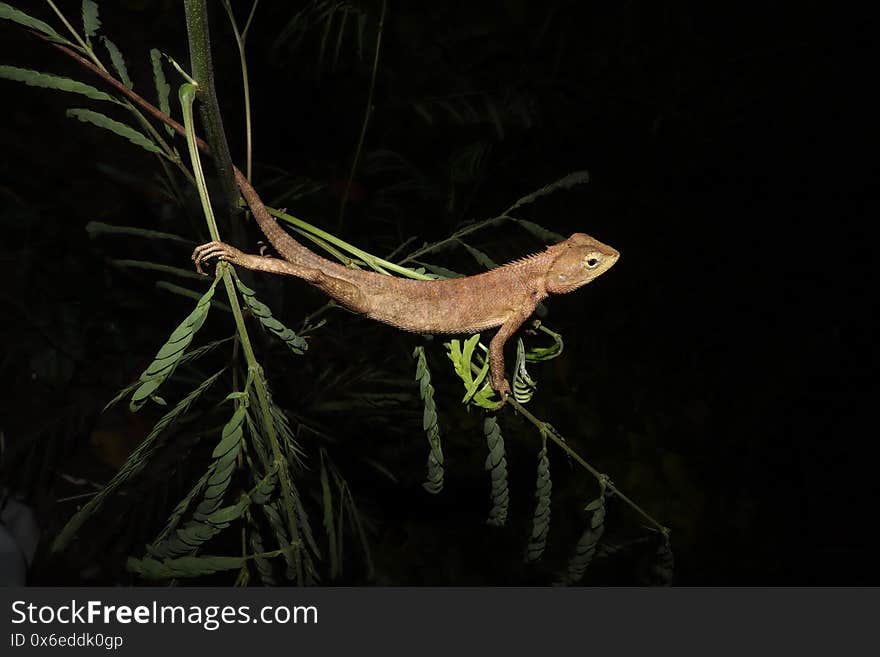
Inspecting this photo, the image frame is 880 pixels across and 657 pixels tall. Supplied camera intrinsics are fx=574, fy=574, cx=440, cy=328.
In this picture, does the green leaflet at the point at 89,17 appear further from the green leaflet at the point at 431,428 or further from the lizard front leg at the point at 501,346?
the lizard front leg at the point at 501,346

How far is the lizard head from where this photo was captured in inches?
51.1

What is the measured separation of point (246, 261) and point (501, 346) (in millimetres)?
568

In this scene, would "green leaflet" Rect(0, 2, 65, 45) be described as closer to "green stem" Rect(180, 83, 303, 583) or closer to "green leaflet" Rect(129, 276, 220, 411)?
"green stem" Rect(180, 83, 303, 583)

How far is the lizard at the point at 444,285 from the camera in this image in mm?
1194

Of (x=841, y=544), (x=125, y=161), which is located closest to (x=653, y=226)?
(x=841, y=544)

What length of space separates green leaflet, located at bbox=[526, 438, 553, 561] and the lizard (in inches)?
6.7

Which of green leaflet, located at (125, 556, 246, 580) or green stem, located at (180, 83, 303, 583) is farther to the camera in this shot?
green stem, located at (180, 83, 303, 583)

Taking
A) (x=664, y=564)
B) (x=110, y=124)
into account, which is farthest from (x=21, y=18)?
(x=664, y=564)

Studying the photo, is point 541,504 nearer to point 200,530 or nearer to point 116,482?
point 200,530

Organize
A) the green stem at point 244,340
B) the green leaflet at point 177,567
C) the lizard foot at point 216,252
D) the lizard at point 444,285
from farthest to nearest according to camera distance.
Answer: the lizard at point 444,285 < the lizard foot at point 216,252 < the green stem at point 244,340 < the green leaflet at point 177,567

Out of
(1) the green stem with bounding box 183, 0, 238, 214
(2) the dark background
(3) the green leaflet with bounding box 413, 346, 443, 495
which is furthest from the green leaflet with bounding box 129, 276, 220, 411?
(2) the dark background

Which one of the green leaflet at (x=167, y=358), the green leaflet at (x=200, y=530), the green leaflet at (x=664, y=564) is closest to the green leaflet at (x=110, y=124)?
the green leaflet at (x=167, y=358)

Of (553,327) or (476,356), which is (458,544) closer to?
(553,327)

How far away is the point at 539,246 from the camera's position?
2584 millimetres
